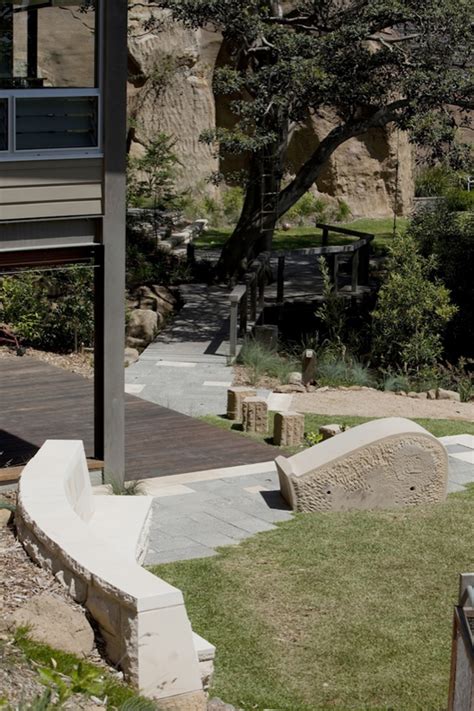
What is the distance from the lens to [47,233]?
10391mm

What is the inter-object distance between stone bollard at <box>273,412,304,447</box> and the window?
397 cm

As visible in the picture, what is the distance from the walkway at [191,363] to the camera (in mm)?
15352

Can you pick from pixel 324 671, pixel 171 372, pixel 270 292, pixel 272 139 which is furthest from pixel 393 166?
pixel 324 671

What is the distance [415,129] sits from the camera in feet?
61.9

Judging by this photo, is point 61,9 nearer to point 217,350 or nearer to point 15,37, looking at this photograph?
point 15,37

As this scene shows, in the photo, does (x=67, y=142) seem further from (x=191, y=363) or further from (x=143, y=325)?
(x=143, y=325)

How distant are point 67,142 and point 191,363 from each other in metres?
7.41

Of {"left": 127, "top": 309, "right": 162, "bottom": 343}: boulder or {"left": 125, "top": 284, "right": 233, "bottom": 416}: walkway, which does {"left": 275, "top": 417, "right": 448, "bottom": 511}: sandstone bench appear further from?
{"left": 127, "top": 309, "right": 162, "bottom": 343}: boulder

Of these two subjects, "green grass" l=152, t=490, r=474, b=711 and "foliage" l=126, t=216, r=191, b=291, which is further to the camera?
"foliage" l=126, t=216, r=191, b=291

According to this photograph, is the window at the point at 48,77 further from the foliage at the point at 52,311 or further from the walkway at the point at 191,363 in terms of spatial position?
the foliage at the point at 52,311

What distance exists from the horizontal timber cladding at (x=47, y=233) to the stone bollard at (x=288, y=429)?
3395 millimetres

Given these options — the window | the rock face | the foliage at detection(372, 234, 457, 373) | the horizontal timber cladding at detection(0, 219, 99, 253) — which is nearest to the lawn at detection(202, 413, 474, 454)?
the foliage at detection(372, 234, 457, 373)

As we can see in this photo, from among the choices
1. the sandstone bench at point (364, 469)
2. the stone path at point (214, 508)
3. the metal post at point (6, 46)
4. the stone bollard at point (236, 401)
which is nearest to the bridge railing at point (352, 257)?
the stone bollard at point (236, 401)

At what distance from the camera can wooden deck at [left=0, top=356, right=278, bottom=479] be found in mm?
12164
